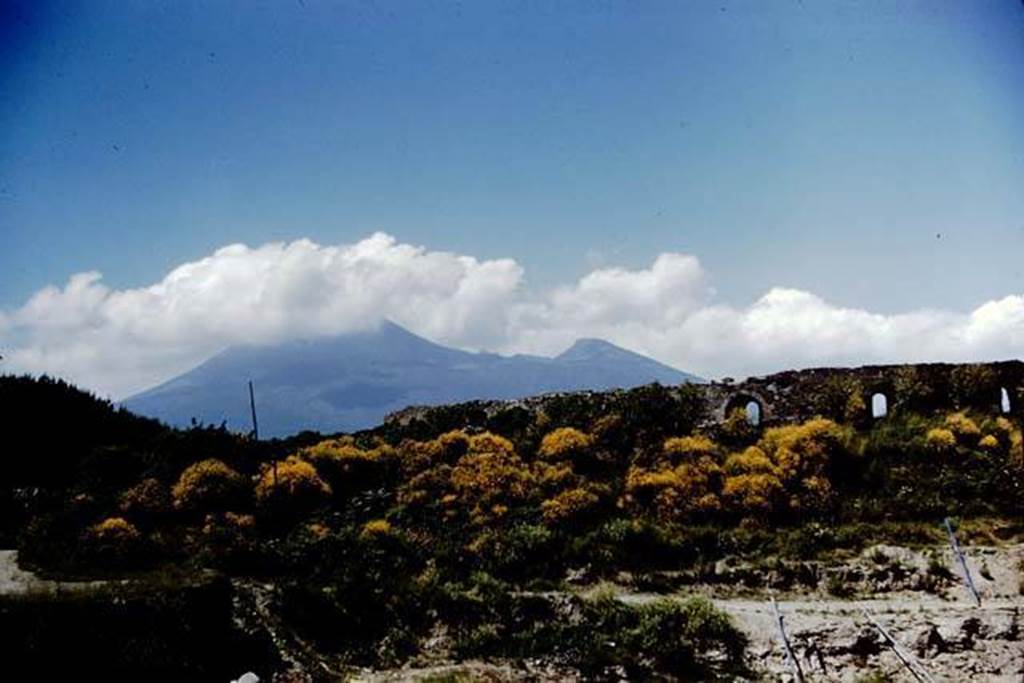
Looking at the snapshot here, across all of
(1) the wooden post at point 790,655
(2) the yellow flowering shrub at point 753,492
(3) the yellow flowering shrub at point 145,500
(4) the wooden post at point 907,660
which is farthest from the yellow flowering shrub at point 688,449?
(3) the yellow flowering shrub at point 145,500

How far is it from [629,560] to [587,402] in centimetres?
1094

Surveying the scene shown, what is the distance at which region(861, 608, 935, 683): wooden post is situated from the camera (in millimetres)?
16016

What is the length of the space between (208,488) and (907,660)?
2115cm

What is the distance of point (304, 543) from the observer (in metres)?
23.5

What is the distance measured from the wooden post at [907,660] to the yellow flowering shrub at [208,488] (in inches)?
790

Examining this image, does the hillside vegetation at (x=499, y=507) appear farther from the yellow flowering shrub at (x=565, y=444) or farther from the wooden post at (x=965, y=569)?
the wooden post at (x=965, y=569)

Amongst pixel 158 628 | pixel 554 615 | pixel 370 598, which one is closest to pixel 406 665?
pixel 370 598

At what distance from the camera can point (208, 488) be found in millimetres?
25875

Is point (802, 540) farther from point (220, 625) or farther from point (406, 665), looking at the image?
point (220, 625)

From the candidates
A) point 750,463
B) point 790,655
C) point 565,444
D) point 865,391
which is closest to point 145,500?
point 565,444

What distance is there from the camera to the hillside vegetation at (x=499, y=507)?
19.1 m

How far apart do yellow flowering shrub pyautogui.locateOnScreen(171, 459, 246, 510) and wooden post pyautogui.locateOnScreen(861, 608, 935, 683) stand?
2006 cm

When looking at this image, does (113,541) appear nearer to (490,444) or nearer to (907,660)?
(490,444)

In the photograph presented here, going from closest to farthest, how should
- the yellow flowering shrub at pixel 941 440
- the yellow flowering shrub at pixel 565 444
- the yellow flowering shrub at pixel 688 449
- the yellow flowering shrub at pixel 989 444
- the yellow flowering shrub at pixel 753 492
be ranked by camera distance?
the yellow flowering shrub at pixel 753 492, the yellow flowering shrub at pixel 989 444, the yellow flowering shrub at pixel 941 440, the yellow flowering shrub at pixel 688 449, the yellow flowering shrub at pixel 565 444
